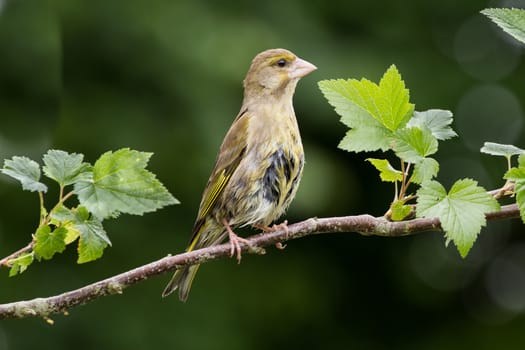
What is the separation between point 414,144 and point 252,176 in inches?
61.0

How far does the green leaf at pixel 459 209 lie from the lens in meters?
2.59

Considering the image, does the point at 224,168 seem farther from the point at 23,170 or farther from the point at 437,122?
the point at 23,170

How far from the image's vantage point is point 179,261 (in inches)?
106

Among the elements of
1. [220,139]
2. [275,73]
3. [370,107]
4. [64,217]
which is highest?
[370,107]

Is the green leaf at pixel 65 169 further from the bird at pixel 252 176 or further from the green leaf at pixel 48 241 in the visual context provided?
the bird at pixel 252 176

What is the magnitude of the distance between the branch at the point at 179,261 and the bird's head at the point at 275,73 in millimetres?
1947

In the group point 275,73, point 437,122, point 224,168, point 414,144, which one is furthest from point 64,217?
point 275,73

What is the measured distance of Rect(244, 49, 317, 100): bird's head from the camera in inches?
186

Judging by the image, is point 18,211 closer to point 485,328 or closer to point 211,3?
point 211,3

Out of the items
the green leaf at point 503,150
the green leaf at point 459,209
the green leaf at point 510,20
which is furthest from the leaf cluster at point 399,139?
the green leaf at point 510,20

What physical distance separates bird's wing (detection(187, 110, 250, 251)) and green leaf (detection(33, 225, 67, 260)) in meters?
1.60

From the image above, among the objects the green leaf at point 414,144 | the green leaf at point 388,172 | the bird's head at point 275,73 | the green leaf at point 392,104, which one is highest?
the green leaf at point 392,104

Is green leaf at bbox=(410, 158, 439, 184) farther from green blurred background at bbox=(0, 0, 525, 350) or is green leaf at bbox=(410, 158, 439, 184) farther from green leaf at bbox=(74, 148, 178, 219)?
green blurred background at bbox=(0, 0, 525, 350)

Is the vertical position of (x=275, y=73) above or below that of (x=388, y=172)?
below
